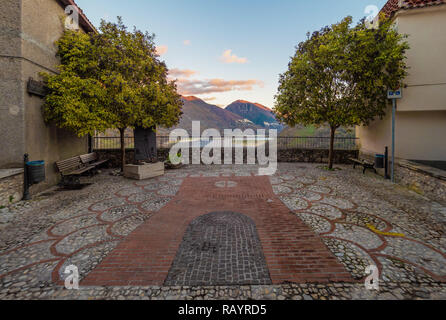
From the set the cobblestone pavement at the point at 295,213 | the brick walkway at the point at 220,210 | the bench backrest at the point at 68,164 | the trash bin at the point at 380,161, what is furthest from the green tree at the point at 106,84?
the trash bin at the point at 380,161

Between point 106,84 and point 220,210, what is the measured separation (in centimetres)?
802

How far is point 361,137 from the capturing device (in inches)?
545

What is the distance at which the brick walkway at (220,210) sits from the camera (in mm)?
3236

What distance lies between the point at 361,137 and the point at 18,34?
59.1ft

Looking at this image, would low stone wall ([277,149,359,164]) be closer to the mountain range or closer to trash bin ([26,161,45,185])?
trash bin ([26,161,45,185])

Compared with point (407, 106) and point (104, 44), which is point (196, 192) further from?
point (407, 106)

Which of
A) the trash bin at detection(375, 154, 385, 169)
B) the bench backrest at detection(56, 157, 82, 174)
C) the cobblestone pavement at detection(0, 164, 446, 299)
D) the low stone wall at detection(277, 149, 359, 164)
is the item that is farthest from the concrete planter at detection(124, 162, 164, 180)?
the trash bin at detection(375, 154, 385, 169)

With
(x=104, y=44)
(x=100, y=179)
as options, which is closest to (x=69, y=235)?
(x=100, y=179)

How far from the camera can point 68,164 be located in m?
9.58

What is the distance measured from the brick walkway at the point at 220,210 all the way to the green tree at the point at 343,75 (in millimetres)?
6529

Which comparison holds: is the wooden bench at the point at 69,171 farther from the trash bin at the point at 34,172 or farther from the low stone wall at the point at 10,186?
the low stone wall at the point at 10,186

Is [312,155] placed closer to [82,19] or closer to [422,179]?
[422,179]

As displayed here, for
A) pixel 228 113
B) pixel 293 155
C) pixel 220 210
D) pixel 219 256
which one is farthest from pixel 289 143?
pixel 228 113
